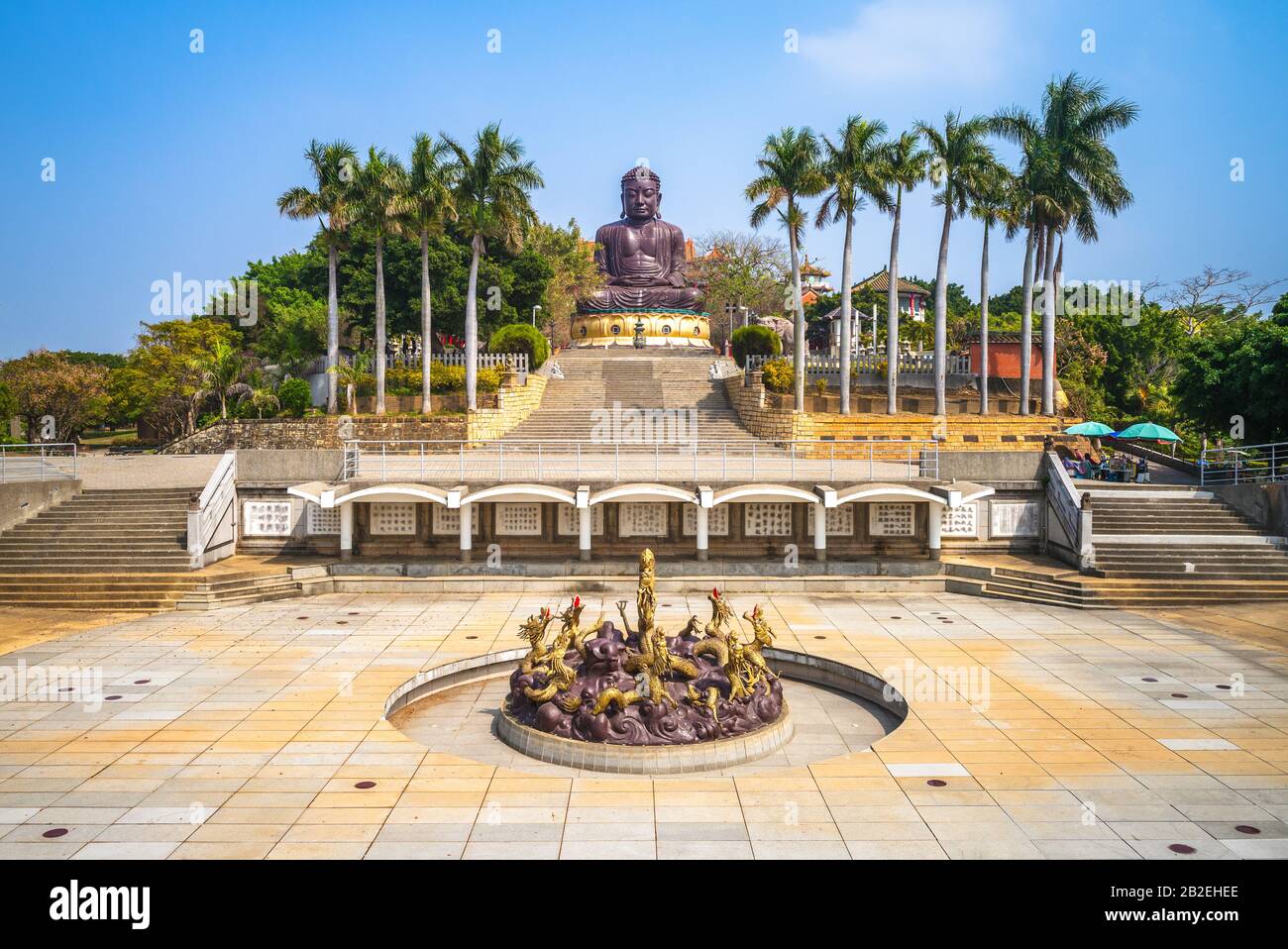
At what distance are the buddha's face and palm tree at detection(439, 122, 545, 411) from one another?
20.3 metres

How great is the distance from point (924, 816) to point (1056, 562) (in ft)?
55.5

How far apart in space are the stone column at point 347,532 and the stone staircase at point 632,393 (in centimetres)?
1003

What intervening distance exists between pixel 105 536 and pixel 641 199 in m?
38.2

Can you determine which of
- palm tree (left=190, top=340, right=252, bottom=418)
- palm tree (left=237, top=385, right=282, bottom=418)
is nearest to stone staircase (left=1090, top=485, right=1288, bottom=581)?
palm tree (left=237, top=385, right=282, bottom=418)

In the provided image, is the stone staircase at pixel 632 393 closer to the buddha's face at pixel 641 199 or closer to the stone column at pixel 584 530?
the stone column at pixel 584 530

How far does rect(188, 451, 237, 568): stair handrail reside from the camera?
2370 centimetres

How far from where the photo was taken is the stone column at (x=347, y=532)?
24.8m

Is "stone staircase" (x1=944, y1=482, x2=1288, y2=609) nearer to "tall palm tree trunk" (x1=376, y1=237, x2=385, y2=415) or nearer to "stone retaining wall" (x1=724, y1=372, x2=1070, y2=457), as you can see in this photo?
"stone retaining wall" (x1=724, y1=372, x2=1070, y2=457)

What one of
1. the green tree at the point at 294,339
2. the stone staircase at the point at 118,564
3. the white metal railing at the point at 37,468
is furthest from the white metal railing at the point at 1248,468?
the green tree at the point at 294,339

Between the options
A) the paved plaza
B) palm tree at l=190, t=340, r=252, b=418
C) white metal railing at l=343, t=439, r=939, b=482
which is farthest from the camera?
palm tree at l=190, t=340, r=252, b=418

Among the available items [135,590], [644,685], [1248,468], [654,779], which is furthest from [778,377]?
[654,779]

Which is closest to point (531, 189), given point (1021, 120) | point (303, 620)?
point (1021, 120)

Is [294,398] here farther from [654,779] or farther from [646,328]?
[654,779]

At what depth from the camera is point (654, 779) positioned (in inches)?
466
